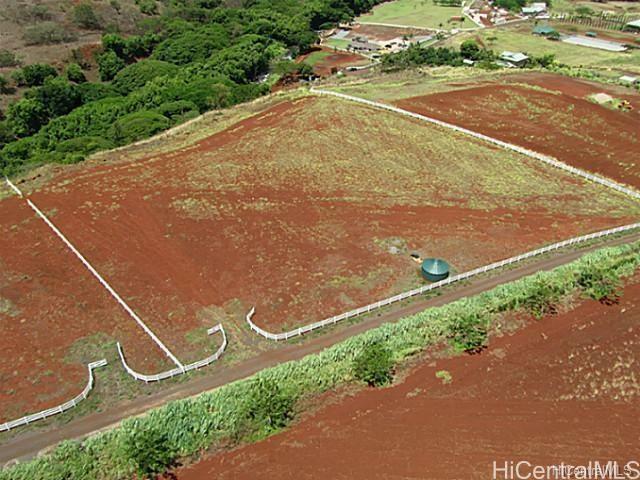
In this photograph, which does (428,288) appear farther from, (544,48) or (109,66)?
(544,48)

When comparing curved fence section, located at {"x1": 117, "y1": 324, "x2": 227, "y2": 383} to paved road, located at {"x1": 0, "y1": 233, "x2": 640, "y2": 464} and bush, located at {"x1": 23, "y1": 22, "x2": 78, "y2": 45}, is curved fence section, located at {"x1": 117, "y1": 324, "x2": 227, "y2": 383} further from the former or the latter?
bush, located at {"x1": 23, "y1": 22, "x2": 78, "y2": 45}

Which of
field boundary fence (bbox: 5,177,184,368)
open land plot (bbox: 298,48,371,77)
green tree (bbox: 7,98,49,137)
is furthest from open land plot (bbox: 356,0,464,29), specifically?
field boundary fence (bbox: 5,177,184,368)

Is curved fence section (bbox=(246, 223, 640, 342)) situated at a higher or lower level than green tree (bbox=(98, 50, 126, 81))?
lower

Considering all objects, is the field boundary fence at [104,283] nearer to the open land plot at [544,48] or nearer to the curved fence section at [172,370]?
the curved fence section at [172,370]

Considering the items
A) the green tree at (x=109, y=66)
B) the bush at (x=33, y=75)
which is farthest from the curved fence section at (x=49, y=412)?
the green tree at (x=109, y=66)

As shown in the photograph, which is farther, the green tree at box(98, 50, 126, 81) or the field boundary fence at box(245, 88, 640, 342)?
the green tree at box(98, 50, 126, 81)

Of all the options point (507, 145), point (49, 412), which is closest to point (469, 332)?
point (49, 412)

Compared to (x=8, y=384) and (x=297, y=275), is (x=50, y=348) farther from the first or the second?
(x=297, y=275)
